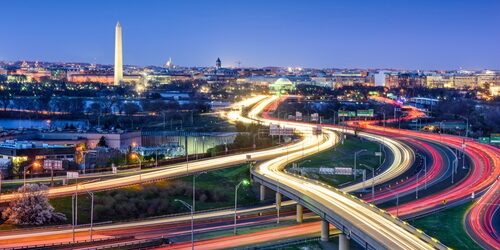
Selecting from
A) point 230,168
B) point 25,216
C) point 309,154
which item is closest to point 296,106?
point 309,154

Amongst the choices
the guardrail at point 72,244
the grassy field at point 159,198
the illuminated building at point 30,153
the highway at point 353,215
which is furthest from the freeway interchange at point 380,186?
the illuminated building at point 30,153

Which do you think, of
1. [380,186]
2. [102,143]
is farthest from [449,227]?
[102,143]

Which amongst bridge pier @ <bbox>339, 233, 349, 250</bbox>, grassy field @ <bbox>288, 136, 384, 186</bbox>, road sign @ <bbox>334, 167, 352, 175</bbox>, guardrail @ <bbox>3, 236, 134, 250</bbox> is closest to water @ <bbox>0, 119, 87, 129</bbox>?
grassy field @ <bbox>288, 136, 384, 186</bbox>

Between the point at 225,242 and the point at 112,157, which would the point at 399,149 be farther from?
the point at 225,242

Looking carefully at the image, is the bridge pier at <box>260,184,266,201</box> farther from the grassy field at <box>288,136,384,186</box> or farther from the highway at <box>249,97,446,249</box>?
the grassy field at <box>288,136,384,186</box>

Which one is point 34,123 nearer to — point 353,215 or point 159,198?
point 159,198

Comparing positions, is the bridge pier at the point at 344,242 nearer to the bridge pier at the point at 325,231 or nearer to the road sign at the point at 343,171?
the bridge pier at the point at 325,231
